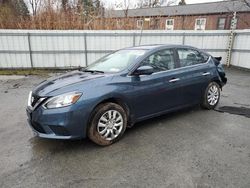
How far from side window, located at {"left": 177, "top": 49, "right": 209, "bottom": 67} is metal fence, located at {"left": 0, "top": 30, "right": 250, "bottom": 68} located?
6907 millimetres

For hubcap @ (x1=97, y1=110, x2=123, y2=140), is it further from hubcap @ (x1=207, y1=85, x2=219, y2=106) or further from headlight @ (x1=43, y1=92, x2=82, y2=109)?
hubcap @ (x1=207, y1=85, x2=219, y2=106)

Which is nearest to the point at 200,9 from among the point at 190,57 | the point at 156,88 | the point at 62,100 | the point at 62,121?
the point at 190,57

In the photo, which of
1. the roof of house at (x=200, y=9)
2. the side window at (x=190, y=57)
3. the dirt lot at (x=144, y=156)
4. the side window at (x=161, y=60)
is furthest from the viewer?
the roof of house at (x=200, y=9)

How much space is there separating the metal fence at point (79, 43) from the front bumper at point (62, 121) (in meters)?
8.67

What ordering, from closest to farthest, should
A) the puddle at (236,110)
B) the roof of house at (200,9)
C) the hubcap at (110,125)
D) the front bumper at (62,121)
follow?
the front bumper at (62,121), the hubcap at (110,125), the puddle at (236,110), the roof of house at (200,9)

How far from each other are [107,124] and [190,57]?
100 inches

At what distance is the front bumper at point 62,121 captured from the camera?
10.0ft

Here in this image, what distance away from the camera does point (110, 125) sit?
137 inches

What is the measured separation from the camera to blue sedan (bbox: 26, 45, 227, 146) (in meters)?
3.12

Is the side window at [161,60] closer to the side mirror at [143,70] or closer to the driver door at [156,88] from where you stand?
the driver door at [156,88]

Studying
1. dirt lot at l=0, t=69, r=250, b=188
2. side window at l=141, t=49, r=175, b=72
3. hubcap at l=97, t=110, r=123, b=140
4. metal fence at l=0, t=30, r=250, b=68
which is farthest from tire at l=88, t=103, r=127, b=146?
metal fence at l=0, t=30, r=250, b=68

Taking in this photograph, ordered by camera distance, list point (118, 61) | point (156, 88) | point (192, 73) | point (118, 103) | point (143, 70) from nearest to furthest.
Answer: point (118, 103), point (143, 70), point (156, 88), point (118, 61), point (192, 73)

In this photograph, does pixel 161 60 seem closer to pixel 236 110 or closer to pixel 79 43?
pixel 236 110

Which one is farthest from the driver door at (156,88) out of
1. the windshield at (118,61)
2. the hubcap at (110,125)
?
the hubcap at (110,125)
